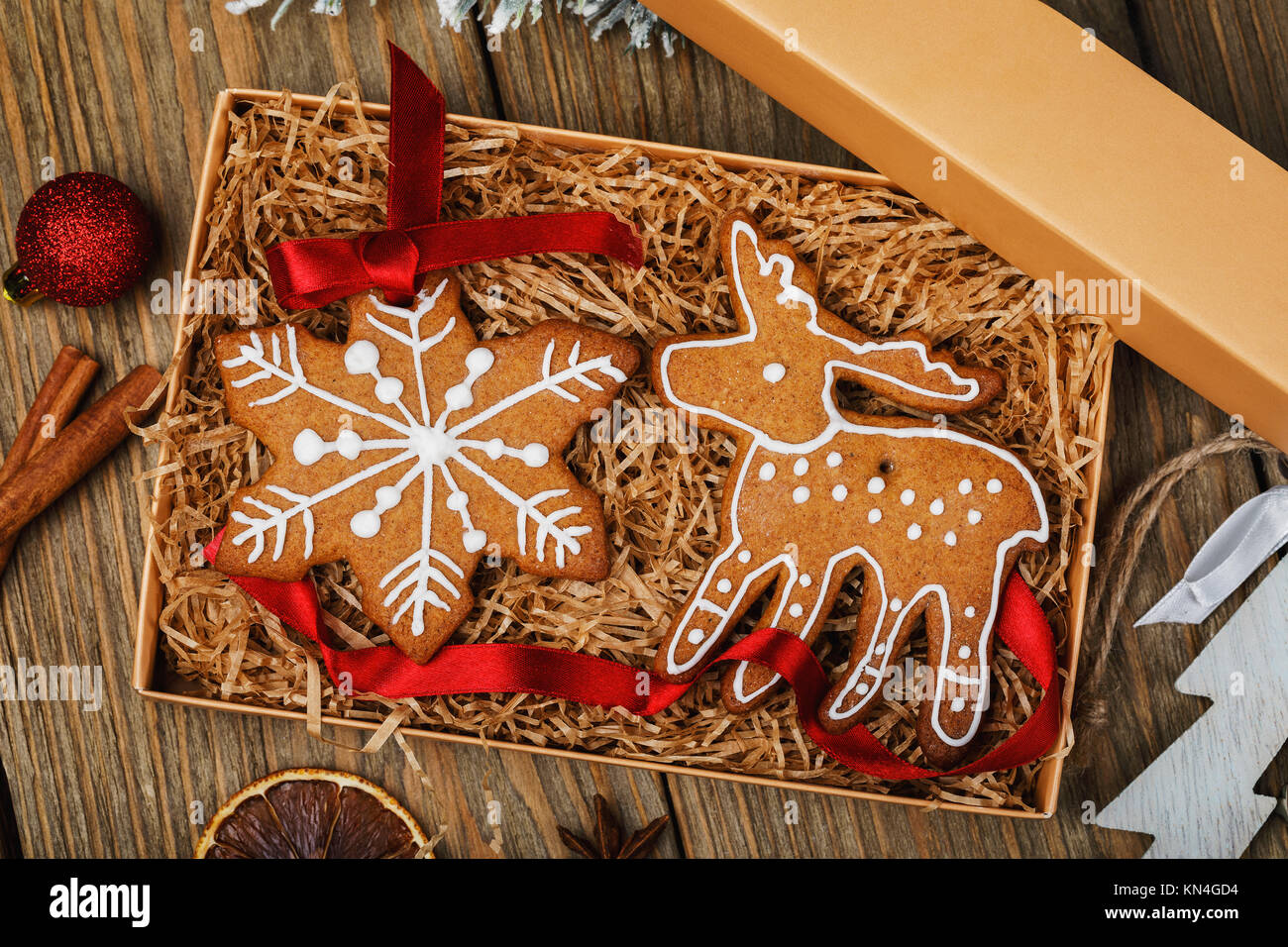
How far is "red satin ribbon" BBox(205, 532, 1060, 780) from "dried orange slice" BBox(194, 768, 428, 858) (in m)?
0.20

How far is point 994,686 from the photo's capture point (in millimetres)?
1369

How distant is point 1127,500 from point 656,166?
2.91 ft

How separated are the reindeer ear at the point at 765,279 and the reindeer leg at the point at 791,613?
1.16 feet

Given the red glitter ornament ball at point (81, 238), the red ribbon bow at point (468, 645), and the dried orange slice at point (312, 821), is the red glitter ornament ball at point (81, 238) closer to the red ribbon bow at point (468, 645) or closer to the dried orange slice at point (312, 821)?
the red ribbon bow at point (468, 645)

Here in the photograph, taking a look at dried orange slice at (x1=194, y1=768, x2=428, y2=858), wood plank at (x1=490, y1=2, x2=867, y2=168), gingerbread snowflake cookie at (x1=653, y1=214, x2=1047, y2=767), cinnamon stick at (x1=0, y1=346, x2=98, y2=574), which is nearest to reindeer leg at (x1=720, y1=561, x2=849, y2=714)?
gingerbread snowflake cookie at (x1=653, y1=214, x2=1047, y2=767)

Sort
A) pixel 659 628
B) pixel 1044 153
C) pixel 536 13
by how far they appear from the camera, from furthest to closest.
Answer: pixel 536 13 < pixel 659 628 < pixel 1044 153

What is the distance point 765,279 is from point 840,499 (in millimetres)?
326

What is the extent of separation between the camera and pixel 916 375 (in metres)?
1.29

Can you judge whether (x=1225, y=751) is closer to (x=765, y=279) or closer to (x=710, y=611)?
(x=710, y=611)

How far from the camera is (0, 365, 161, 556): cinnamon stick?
1392 millimetres

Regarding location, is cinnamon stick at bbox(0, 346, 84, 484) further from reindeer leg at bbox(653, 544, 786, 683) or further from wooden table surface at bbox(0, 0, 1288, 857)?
reindeer leg at bbox(653, 544, 786, 683)

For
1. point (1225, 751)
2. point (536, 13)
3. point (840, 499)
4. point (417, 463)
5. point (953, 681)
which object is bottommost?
point (1225, 751)

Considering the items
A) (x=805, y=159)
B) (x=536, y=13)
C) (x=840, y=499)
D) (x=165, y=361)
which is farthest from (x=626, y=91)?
(x=165, y=361)
